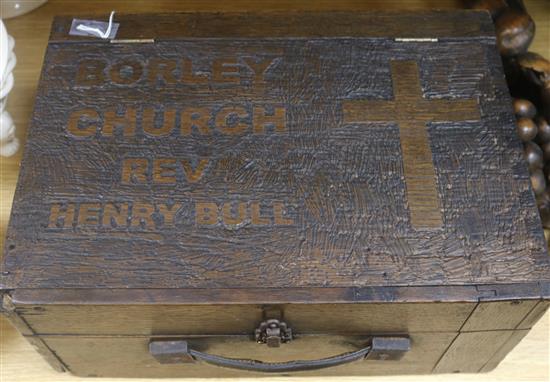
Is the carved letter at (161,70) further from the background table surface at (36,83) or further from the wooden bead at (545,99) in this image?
the wooden bead at (545,99)

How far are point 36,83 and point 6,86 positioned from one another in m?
0.25

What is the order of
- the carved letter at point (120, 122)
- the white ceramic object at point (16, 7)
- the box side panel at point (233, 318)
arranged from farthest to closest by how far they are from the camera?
the white ceramic object at point (16, 7) → the carved letter at point (120, 122) → the box side panel at point (233, 318)

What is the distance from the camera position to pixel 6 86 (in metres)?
1.05

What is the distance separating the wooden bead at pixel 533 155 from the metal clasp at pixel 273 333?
1.59 feet

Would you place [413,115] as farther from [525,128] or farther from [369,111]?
[525,128]

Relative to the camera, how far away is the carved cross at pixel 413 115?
0.91 m

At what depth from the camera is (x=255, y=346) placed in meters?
0.96

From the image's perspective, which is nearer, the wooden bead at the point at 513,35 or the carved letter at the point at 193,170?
the carved letter at the point at 193,170

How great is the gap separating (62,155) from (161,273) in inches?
8.9

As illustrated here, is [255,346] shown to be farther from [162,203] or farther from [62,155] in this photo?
[62,155]

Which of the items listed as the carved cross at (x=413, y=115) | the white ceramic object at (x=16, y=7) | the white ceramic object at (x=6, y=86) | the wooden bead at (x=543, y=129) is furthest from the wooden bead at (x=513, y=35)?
the white ceramic object at (x=16, y=7)

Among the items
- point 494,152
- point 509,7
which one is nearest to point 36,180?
point 494,152

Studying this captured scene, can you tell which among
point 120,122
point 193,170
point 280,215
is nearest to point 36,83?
point 120,122

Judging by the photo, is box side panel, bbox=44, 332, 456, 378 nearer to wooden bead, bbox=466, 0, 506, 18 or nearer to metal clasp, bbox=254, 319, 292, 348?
metal clasp, bbox=254, 319, 292, 348
